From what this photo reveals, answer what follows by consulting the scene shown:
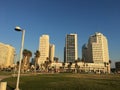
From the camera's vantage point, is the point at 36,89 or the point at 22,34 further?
the point at 36,89

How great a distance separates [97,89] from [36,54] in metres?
99.5

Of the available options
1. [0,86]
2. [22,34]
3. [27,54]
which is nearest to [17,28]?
[22,34]

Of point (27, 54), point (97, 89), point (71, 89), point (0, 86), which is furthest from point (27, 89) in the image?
point (27, 54)

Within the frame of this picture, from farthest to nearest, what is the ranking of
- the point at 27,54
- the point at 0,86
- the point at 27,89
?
1. the point at 27,54
2. the point at 27,89
3. the point at 0,86

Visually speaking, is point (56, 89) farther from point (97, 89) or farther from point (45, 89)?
point (97, 89)

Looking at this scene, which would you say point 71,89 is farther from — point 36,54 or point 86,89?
point 36,54

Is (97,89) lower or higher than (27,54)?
lower

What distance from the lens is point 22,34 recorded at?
14.4 metres

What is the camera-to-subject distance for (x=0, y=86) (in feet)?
27.5

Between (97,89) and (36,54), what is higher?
(36,54)

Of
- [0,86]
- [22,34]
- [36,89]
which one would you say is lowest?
[36,89]

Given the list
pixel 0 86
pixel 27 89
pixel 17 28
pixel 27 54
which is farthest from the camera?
pixel 27 54

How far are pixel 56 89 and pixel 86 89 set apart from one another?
12.3ft

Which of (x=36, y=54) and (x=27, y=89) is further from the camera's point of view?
(x=36, y=54)
